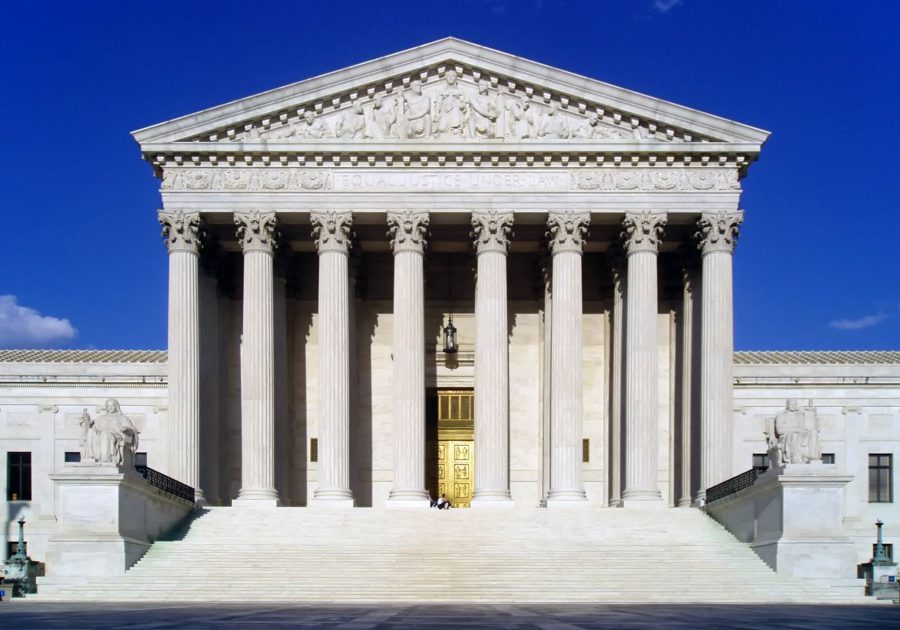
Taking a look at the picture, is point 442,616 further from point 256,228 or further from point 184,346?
point 256,228

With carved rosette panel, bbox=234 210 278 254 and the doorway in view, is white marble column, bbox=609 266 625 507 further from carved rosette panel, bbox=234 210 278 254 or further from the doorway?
carved rosette panel, bbox=234 210 278 254

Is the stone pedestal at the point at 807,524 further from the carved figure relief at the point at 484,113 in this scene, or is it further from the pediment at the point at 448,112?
the carved figure relief at the point at 484,113

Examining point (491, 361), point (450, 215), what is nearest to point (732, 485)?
point (491, 361)

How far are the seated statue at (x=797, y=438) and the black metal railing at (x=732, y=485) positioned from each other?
6.44 ft

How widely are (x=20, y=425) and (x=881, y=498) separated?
3857cm

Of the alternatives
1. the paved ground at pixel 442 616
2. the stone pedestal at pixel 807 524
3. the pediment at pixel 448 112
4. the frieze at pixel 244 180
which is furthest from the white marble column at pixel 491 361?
the paved ground at pixel 442 616

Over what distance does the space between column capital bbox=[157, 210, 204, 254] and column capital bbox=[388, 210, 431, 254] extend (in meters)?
7.59

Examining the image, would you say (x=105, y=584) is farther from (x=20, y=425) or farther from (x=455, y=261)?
(x=455, y=261)

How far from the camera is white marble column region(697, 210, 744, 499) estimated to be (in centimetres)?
4797

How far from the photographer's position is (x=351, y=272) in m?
53.8

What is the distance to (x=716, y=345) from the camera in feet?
160

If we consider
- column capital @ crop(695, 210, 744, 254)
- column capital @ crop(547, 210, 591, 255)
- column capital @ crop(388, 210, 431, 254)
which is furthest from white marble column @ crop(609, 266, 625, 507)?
column capital @ crop(388, 210, 431, 254)

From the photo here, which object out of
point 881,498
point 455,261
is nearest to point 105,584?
point 455,261

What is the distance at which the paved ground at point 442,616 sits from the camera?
2235 cm
